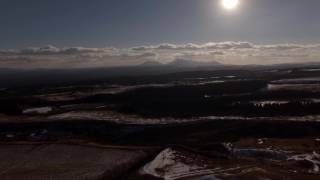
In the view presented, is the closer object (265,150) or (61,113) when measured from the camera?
(265,150)

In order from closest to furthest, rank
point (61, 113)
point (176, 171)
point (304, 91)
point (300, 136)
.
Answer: point (176, 171), point (300, 136), point (61, 113), point (304, 91)

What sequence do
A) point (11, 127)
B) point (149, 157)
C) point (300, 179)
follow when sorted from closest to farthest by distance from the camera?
point (300, 179) < point (149, 157) < point (11, 127)

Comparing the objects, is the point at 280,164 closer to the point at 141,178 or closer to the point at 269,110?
the point at 141,178

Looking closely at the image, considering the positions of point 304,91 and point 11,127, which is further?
point 304,91

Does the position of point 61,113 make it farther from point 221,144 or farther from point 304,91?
point 304,91

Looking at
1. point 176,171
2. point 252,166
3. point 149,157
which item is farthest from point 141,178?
point 252,166

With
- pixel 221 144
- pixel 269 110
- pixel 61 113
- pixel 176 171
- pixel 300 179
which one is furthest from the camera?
pixel 61 113

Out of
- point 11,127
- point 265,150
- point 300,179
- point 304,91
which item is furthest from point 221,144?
point 304,91

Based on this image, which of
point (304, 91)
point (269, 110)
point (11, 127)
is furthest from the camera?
point (304, 91)

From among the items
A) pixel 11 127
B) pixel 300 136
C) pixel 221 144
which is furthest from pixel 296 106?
pixel 11 127
